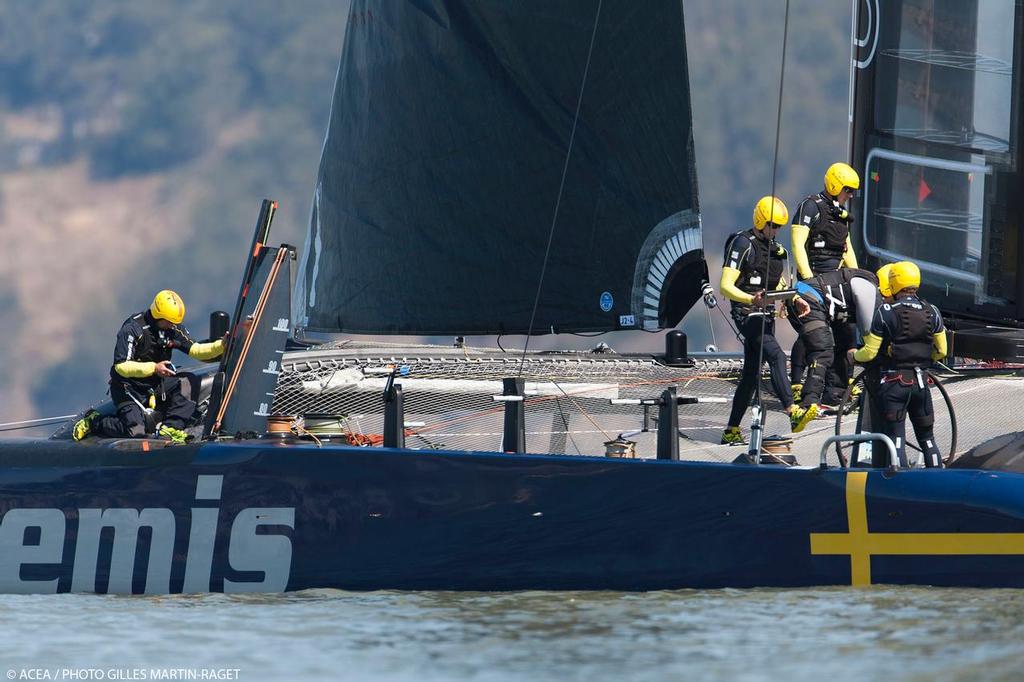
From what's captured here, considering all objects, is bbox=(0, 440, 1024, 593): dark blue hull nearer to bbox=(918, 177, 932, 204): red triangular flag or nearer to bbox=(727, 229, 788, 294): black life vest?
bbox=(727, 229, 788, 294): black life vest

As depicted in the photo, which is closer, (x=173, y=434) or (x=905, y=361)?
(x=905, y=361)

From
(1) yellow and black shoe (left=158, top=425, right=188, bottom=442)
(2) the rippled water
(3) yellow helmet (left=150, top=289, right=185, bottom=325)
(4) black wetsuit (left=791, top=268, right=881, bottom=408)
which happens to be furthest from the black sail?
(2) the rippled water

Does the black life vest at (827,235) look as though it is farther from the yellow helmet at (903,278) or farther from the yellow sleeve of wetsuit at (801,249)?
the yellow helmet at (903,278)

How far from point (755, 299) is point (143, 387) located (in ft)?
8.82

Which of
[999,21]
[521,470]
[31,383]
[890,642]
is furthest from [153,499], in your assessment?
[31,383]

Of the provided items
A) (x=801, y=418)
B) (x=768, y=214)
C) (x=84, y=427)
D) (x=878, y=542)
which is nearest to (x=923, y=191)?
(x=768, y=214)

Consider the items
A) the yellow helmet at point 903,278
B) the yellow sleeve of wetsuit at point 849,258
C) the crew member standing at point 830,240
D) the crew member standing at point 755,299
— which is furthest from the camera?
the yellow sleeve of wetsuit at point 849,258

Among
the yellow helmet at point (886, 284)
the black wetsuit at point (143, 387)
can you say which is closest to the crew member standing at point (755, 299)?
the yellow helmet at point (886, 284)

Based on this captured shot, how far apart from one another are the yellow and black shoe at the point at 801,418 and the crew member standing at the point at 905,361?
0.70m

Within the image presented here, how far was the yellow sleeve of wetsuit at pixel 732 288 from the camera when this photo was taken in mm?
8016

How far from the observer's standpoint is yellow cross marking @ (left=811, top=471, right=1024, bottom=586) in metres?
6.15

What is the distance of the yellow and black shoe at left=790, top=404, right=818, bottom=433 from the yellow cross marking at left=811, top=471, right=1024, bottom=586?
1.28 metres

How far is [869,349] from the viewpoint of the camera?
270 inches

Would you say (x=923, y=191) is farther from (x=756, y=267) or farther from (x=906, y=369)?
(x=906, y=369)
